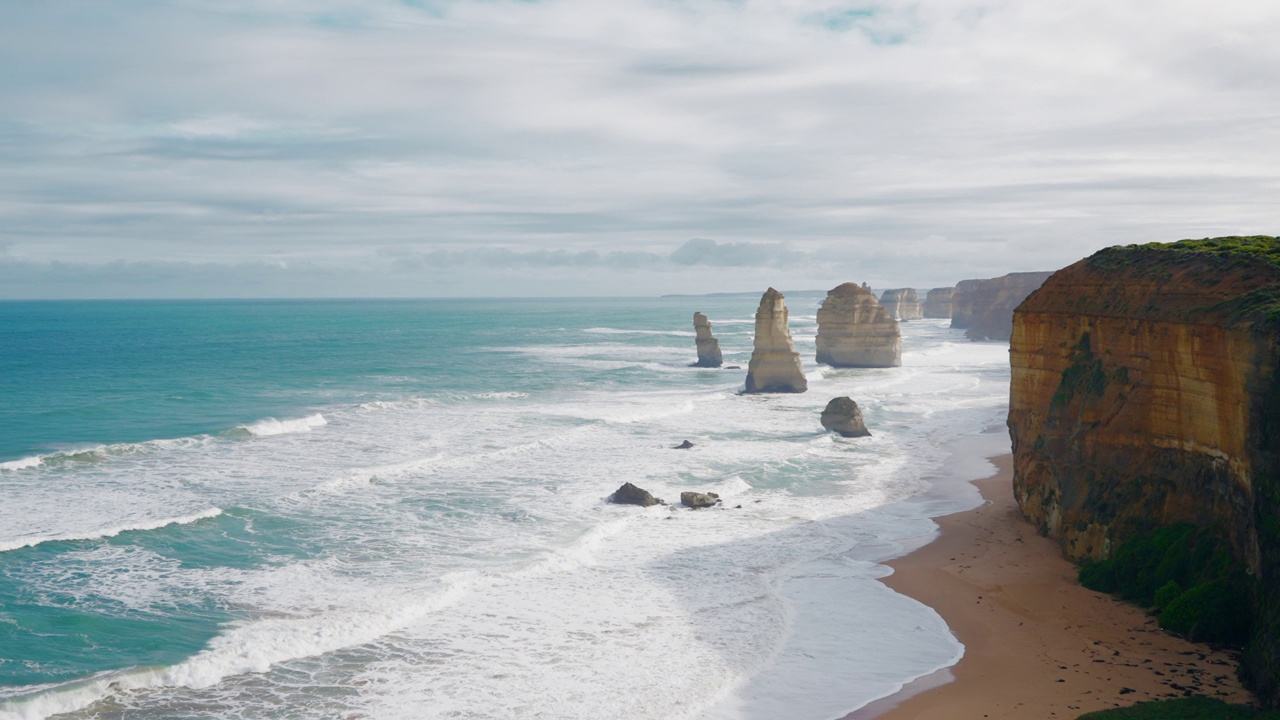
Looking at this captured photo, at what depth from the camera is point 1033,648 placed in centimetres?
1983

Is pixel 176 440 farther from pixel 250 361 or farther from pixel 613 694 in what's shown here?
pixel 250 361

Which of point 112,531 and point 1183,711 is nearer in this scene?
point 1183,711

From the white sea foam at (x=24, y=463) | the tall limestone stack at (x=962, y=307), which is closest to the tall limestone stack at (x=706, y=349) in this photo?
the white sea foam at (x=24, y=463)

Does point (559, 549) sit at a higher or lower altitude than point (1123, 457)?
lower

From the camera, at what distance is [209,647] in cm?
1997

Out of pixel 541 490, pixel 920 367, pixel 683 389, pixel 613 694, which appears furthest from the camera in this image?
pixel 920 367

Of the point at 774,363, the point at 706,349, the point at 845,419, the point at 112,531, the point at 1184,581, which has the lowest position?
the point at 112,531

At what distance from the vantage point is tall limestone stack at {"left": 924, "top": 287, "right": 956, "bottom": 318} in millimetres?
191125

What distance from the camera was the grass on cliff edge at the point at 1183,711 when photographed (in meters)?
15.2

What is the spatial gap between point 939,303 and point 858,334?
4745 inches

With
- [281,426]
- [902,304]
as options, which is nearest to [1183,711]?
[281,426]

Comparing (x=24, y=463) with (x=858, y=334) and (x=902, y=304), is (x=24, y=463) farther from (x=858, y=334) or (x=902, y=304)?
(x=902, y=304)

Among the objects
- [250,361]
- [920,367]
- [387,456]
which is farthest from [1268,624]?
[250,361]

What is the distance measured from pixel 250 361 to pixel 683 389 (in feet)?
146
